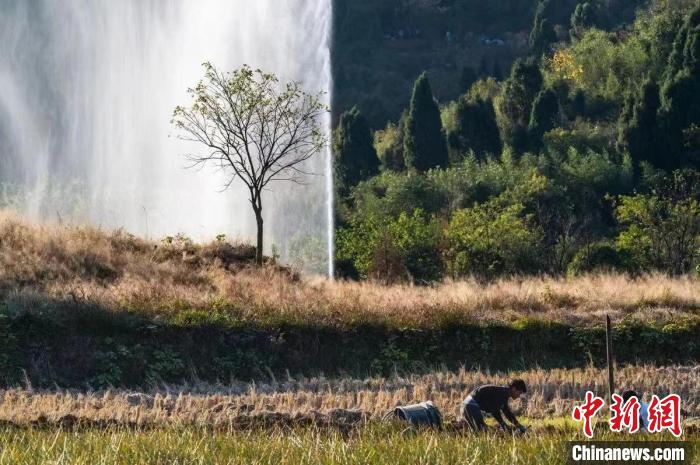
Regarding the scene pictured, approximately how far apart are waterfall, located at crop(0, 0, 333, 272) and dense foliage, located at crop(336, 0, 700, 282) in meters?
4.71

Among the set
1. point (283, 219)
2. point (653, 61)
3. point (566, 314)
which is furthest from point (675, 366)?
point (653, 61)

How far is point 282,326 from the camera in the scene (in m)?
18.7

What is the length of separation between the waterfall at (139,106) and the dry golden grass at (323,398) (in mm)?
13239

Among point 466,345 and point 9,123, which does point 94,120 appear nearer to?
point 9,123

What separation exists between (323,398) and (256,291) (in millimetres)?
6927

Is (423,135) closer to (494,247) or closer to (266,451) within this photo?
(494,247)

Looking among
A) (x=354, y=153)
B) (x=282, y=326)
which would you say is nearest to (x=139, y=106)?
(x=282, y=326)

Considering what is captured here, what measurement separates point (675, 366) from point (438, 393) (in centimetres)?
536

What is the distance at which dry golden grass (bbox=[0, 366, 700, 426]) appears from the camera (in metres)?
11.9

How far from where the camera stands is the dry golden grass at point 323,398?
11.9 meters

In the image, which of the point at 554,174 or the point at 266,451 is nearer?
the point at 266,451

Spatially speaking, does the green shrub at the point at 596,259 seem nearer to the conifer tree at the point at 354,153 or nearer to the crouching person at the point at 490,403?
the crouching person at the point at 490,403

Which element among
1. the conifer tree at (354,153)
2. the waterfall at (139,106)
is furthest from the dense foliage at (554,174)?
the waterfall at (139,106)

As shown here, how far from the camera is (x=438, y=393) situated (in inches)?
555
